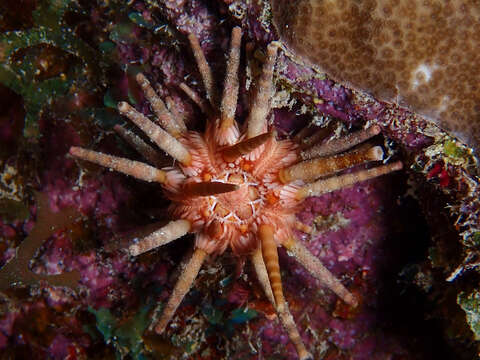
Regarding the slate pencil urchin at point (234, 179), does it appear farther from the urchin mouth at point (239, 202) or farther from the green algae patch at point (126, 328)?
the green algae patch at point (126, 328)

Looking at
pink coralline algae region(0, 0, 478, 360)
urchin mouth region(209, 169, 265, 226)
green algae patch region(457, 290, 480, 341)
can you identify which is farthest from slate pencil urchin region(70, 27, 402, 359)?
green algae patch region(457, 290, 480, 341)

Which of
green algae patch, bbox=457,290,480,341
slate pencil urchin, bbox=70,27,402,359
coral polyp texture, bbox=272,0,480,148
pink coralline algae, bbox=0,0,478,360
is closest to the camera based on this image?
coral polyp texture, bbox=272,0,480,148

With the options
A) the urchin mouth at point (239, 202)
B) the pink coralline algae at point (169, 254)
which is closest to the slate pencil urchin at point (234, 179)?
the urchin mouth at point (239, 202)

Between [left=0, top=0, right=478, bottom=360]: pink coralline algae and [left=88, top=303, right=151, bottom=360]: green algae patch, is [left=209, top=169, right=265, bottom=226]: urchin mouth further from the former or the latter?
[left=88, top=303, right=151, bottom=360]: green algae patch

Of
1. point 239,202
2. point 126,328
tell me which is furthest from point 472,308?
point 126,328

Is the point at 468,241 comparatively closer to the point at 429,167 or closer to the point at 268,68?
the point at 429,167
